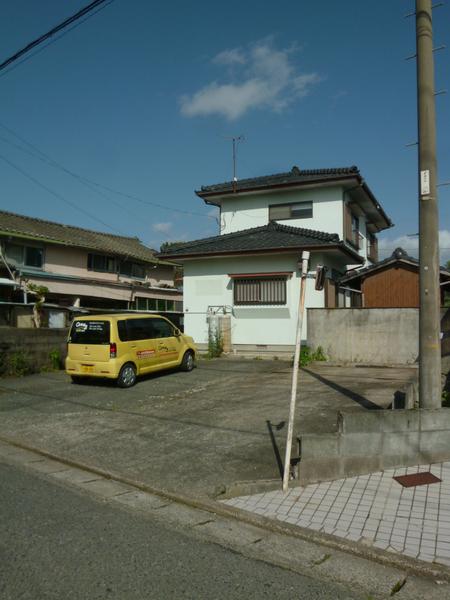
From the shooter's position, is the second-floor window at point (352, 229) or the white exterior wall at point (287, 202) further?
the second-floor window at point (352, 229)

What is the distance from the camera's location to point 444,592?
3240mm

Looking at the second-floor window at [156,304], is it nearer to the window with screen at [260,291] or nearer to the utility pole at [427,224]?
the window with screen at [260,291]

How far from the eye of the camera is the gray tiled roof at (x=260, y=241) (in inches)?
608

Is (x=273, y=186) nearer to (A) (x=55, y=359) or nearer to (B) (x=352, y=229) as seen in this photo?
(B) (x=352, y=229)

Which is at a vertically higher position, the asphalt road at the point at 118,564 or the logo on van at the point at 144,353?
the logo on van at the point at 144,353

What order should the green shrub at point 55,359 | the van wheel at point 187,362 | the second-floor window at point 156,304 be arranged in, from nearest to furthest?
1. the van wheel at point 187,362
2. the green shrub at point 55,359
3. the second-floor window at point 156,304

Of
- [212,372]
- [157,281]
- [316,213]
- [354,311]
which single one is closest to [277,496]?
[212,372]

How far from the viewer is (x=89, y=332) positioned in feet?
36.6

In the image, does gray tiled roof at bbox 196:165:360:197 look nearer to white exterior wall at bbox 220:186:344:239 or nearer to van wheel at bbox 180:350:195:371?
white exterior wall at bbox 220:186:344:239

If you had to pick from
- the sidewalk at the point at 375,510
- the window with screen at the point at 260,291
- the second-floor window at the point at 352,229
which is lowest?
the sidewalk at the point at 375,510

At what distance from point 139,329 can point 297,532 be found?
8.17m

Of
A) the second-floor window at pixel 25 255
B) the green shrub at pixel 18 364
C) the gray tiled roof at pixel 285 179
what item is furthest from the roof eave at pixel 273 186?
the green shrub at pixel 18 364

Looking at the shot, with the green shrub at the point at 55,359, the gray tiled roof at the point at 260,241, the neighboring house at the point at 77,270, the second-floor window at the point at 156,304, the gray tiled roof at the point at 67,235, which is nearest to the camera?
the green shrub at the point at 55,359

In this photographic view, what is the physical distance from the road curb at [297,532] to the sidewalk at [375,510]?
81 millimetres
